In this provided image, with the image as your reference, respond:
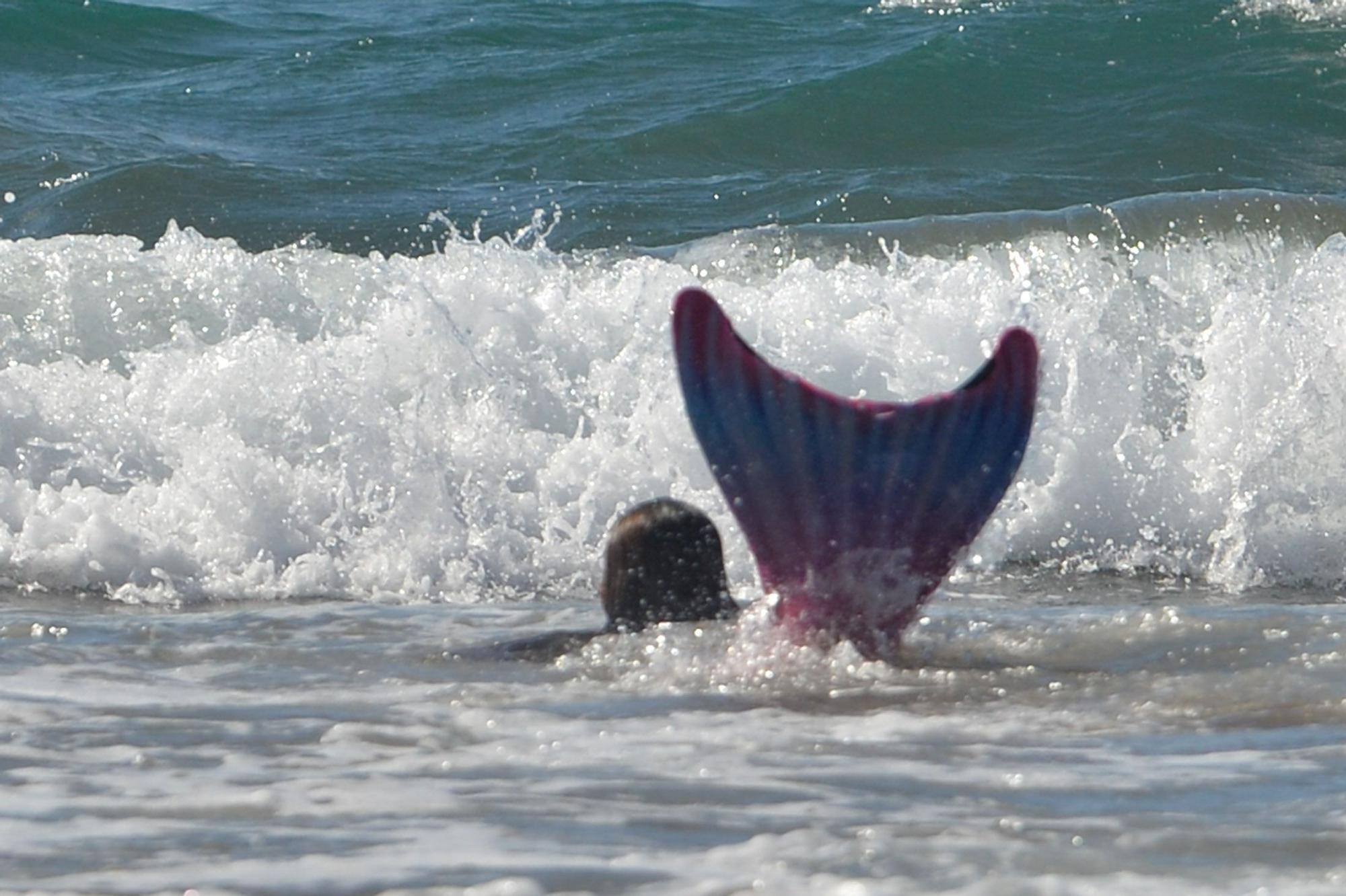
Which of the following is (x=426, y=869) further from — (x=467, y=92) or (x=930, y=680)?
(x=467, y=92)

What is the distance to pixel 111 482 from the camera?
5793mm

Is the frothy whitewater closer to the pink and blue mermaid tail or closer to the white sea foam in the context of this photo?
the white sea foam

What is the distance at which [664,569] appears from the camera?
13.3 ft

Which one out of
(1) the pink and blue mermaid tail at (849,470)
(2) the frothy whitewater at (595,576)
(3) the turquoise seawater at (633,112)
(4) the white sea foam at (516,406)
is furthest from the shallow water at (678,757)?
(3) the turquoise seawater at (633,112)

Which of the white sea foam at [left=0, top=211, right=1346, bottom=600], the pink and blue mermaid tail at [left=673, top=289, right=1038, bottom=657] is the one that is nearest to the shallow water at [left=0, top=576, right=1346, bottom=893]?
the pink and blue mermaid tail at [left=673, top=289, right=1038, bottom=657]

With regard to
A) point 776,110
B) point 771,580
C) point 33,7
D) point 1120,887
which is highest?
point 33,7

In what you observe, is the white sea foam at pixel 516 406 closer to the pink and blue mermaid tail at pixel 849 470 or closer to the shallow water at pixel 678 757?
the shallow water at pixel 678 757

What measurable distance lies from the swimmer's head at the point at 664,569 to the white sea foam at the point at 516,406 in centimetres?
119

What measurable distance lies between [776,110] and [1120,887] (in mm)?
8877

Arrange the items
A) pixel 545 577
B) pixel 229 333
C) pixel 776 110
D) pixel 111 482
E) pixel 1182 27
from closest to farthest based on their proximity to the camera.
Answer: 1. pixel 545 577
2. pixel 111 482
3. pixel 229 333
4. pixel 776 110
5. pixel 1182 27

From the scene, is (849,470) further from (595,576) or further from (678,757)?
(595,576)

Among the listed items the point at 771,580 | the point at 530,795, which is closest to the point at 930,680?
the point at 771,580

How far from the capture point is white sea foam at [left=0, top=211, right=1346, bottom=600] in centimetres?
545

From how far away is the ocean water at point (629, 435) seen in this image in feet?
8.92
